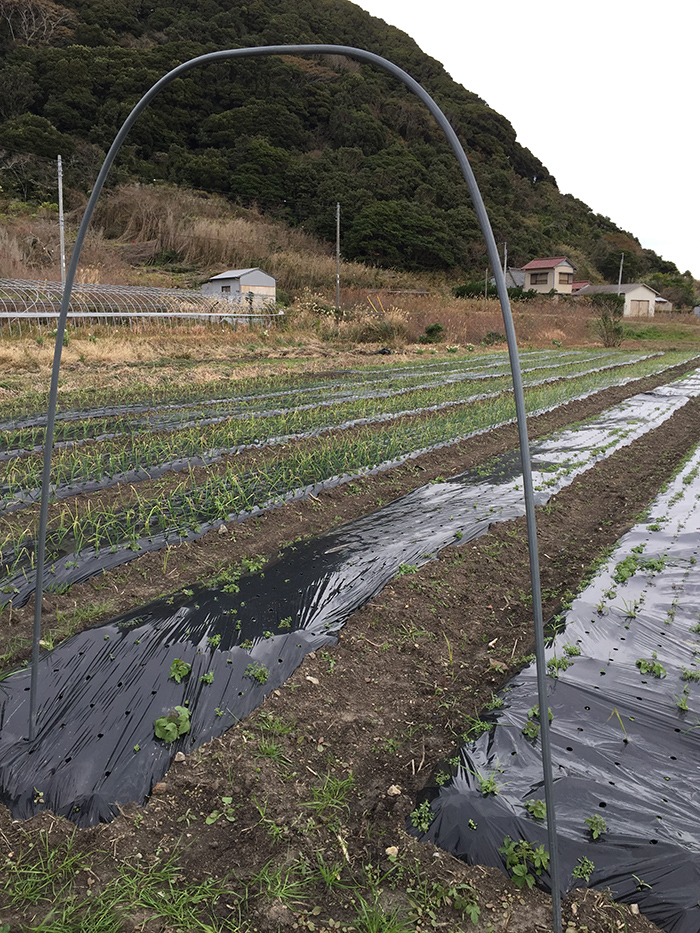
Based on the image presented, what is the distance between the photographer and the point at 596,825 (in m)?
2.00

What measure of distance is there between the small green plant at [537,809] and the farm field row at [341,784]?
10.8 inches

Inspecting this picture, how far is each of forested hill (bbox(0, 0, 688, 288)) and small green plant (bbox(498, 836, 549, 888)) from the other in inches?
1412

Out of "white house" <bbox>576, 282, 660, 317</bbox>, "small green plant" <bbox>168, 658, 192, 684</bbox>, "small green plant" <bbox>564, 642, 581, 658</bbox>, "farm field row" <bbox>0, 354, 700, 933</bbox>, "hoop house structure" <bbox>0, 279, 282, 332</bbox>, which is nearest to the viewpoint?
"farm field row" <bbox>0, 354, 700, 933</bbox>

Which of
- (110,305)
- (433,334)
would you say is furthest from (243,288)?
(433,334)

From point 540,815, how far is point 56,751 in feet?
6.08

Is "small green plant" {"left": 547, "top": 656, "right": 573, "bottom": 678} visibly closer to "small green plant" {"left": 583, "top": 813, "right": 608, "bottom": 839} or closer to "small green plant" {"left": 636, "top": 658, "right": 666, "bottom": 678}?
"small green plant" {"left": 636, "top": 658, "right": 666, "bottom": 678}

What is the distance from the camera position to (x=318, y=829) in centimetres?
204

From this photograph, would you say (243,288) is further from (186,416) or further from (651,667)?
(651,667)

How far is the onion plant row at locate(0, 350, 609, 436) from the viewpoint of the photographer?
802cm

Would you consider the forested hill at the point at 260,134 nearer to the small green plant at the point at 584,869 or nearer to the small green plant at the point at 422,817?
the small green plant at the point at 422,817

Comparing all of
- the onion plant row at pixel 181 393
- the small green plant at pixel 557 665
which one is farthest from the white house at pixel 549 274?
the small green plant at pixel 557 665

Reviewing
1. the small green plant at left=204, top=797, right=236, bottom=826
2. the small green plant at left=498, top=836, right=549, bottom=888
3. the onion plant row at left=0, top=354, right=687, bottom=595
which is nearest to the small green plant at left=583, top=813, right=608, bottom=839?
the small green plant at left=498, top=836, right=549, bottom=888

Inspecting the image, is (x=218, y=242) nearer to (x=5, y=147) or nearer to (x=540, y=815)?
(x=5, y=147)

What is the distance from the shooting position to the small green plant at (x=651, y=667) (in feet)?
9.37
